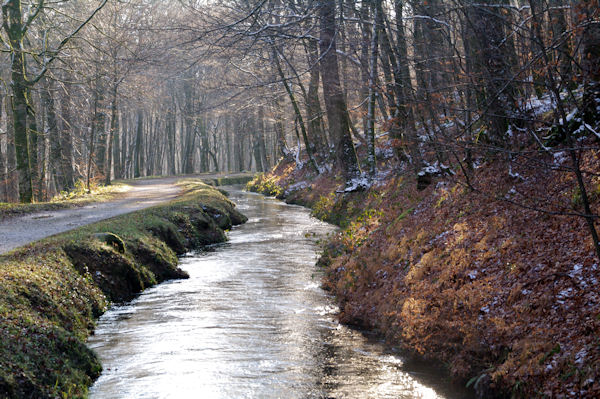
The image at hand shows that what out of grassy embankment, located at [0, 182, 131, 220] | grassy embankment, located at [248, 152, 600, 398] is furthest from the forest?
grassy embankment, located at [0, 182, 131, 220]

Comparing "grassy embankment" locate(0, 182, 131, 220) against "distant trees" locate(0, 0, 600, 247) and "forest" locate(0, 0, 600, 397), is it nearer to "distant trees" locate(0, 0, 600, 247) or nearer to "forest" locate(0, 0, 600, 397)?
"distant trees" locate(0, 0, 600, 247)

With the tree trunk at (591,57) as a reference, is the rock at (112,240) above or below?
below

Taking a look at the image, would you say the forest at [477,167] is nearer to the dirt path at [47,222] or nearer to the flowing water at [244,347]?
the flowing water at [244,347]

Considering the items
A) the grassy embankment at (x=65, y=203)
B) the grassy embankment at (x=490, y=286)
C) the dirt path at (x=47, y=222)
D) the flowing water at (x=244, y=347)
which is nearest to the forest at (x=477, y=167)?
the grassy embankment at (x=490, y=286)

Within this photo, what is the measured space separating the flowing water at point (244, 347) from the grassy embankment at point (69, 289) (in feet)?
1.16

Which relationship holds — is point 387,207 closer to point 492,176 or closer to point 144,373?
point 492,176

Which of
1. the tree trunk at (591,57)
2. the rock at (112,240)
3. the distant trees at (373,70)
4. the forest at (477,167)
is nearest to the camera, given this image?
the tree trunk at (591,57)

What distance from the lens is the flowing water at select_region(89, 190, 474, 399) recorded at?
18.9ft

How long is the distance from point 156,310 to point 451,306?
16.2ft

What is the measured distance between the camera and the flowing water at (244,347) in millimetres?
5758

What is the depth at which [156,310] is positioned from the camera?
8805mm

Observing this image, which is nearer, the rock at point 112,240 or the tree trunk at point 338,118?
the rock at point 112,240

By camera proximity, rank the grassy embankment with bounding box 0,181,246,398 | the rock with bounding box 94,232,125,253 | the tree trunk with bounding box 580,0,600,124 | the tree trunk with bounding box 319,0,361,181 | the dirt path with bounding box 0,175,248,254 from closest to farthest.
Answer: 1. the tree trunk with bounding box 580,0,600,124
2. the grassy embankment with bounding box 0,181,246,398
3. the rock with bounding box 94,232,125,253
4. the dirt path with bounding box 0,175,248,254
5. the tree trunk with bounding box 319,0,361,181

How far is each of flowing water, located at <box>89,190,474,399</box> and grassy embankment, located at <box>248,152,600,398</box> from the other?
17.0 inches
